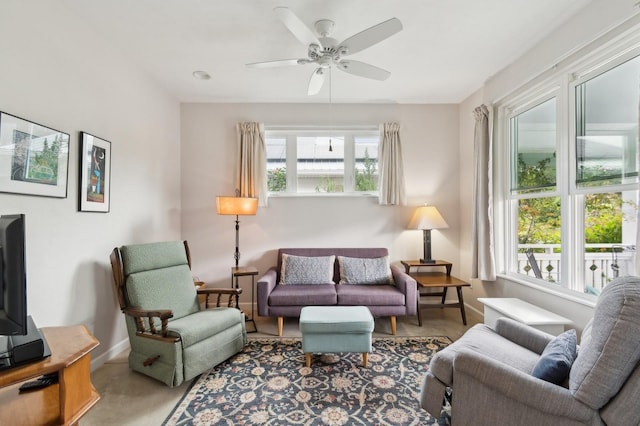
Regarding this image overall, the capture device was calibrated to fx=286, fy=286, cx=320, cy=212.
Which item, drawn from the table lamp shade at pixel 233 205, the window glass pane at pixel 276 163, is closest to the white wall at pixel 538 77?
the window glass pane at pixel 276 163

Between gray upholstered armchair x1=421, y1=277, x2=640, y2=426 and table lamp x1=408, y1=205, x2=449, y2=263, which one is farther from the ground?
table lamp x1=408, y1=205, x2=449, y2=263

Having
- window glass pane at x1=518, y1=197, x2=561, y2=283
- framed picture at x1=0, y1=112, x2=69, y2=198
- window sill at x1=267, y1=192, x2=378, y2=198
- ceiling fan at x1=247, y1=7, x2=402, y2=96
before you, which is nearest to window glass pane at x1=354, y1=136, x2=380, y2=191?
window sill at x1=267, y1=192, x2=378, y2=198

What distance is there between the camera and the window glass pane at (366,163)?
3.95m

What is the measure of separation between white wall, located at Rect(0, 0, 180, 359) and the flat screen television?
810 millimetres

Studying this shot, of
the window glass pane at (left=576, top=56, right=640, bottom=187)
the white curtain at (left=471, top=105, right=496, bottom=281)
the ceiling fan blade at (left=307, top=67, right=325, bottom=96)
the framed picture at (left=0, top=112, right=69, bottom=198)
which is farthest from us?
the white curtain at (left=471, top=105, right=496, bottom=281)

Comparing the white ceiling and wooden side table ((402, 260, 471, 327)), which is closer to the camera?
the white ceiling

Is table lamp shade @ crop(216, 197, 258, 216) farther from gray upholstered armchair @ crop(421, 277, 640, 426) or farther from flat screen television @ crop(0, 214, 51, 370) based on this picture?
gray upholstered armchair @ crop(421, 277, 640, 426)

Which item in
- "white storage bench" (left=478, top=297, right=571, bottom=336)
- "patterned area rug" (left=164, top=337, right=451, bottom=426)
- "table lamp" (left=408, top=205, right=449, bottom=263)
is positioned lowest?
"patterned area rug" (left=164, top=337, right=451, bottom=426)

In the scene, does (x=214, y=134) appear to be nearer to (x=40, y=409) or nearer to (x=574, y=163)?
(x=40, y=409)

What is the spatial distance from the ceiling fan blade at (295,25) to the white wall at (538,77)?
6.36 ft

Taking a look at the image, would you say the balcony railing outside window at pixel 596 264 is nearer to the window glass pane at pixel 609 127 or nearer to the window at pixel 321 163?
the window glass pane at pixel 609 127

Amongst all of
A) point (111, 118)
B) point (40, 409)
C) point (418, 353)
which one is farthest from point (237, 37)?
point (418, 353)

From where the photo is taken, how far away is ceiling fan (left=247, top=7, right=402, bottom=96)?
5.88ft

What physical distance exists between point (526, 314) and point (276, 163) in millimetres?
3181
